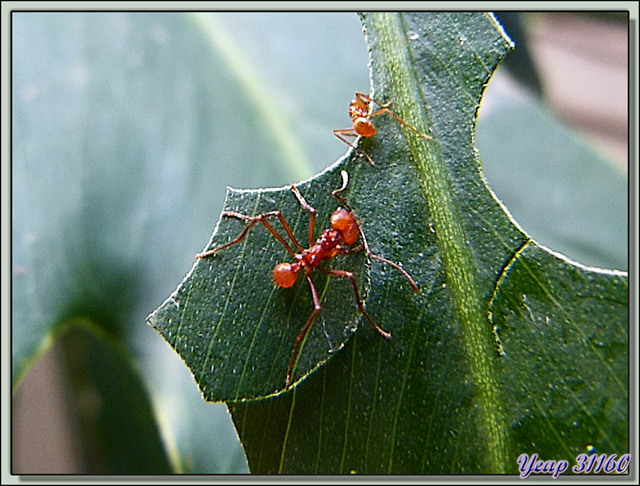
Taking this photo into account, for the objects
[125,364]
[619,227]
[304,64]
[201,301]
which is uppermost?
[304,64]

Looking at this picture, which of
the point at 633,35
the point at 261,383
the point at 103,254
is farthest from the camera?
the point at 103,254

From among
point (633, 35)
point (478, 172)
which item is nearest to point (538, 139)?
point (633, 35)

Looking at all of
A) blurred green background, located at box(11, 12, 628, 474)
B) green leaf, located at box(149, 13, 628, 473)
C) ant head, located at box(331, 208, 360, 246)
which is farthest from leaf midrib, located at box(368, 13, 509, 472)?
blurred green background, located at box(11, 12, 628, 474)

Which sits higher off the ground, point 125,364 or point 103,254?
point 103,254

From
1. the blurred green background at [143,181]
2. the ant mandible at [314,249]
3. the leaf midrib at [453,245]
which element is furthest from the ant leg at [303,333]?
the blurred green background at [143,181]

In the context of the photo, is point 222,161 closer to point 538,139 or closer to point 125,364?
point 125,364

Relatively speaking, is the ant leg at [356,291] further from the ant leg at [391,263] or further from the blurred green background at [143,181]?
the blurred green background at [143,181]
